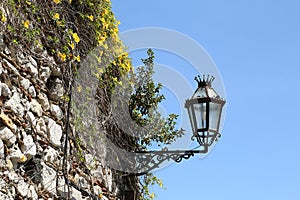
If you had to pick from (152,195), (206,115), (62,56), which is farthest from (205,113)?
(152,195)

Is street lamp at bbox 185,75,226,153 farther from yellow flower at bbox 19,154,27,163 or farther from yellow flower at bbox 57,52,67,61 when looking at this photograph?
yellow flower at bbox 19,154,27,163

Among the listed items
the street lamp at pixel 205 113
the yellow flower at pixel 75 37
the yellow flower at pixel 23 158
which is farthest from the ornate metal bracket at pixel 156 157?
the yellow flower at pixel 23 158

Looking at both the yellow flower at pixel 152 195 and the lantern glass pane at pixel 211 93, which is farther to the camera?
the yellow flower at pixel 152 195

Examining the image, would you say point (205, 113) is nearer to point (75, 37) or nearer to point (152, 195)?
point (75, 37)

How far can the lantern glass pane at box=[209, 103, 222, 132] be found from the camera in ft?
14.1

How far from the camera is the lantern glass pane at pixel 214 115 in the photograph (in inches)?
169

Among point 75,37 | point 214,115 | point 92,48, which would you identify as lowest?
point 214,115

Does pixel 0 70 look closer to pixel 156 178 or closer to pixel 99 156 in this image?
pixel 99 156

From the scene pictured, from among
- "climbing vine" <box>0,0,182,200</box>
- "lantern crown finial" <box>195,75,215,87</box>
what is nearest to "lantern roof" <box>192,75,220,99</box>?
"lantern crown finial" <box>195,75,215,87</box>

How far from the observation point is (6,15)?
3416 mm

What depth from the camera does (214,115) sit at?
431cm

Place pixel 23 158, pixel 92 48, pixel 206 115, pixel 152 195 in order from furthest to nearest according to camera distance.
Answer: pixel 152 195 → pixel 92 48 → pixel 206 115 → pixel 23 158

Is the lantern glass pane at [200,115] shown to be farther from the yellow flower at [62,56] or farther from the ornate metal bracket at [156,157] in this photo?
the yellow flower at [62,56]

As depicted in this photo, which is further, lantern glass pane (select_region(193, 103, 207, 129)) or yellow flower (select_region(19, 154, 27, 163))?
lantern glass pane (select_region(193, 103, 207, 129))
